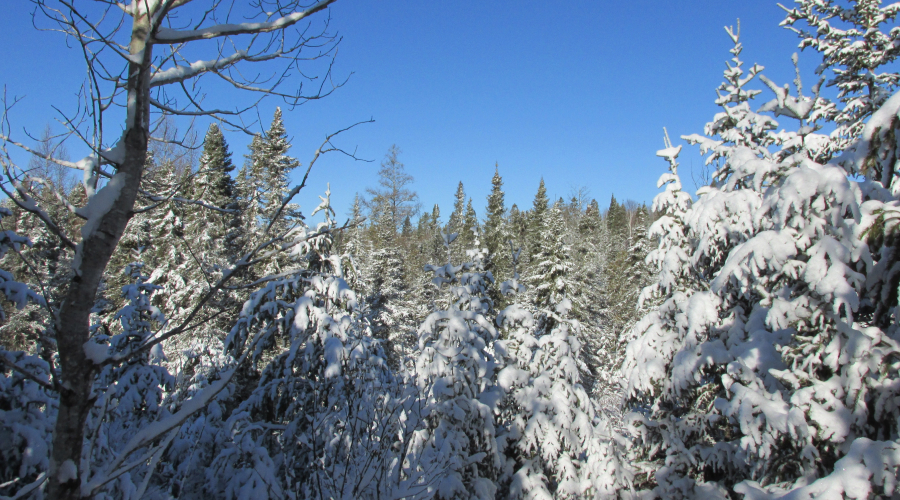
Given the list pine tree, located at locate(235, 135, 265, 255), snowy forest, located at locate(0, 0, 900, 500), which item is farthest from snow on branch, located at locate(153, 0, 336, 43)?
pine tree, located at locate(235, 135, 265, 255)

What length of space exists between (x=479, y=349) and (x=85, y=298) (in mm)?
6881

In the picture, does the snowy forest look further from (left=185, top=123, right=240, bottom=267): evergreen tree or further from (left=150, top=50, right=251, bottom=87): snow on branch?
(left=185, top=123, right=240, bottom=267): evergreen tree

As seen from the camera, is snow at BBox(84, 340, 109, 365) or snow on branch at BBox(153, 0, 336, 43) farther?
snow on branch at BBox(153, 0, 336, 43)

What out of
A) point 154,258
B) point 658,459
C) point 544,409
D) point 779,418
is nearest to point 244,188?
point 154,258

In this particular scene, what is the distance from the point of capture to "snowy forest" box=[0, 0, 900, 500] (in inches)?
81.6

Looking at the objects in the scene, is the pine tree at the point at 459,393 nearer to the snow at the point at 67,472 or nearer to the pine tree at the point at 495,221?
the snow at the point at 67,472

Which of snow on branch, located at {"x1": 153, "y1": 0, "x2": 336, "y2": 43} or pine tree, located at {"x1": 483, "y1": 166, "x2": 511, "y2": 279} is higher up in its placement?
pine tree, located at {"x1": 483, "y1": 166, "x2": 511, "y2": 279}

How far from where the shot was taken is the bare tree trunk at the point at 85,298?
71.5 inches

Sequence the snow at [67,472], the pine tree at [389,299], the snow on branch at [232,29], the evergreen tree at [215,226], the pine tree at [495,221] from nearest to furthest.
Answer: the snow at [67,472] → the snow on branch at [232,29] → the evergreen tree at [215,226] → the pine tree at [389,299] → the pine tree at [495,221]

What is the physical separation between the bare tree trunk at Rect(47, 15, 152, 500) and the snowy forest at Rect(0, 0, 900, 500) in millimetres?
10

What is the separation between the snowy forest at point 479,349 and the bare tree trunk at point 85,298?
1 centimetres

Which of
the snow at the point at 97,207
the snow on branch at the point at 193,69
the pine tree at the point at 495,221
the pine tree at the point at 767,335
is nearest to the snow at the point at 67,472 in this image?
the snow at the point at 97,207

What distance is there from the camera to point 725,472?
6656 mm

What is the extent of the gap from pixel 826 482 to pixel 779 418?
1677 millimetres
